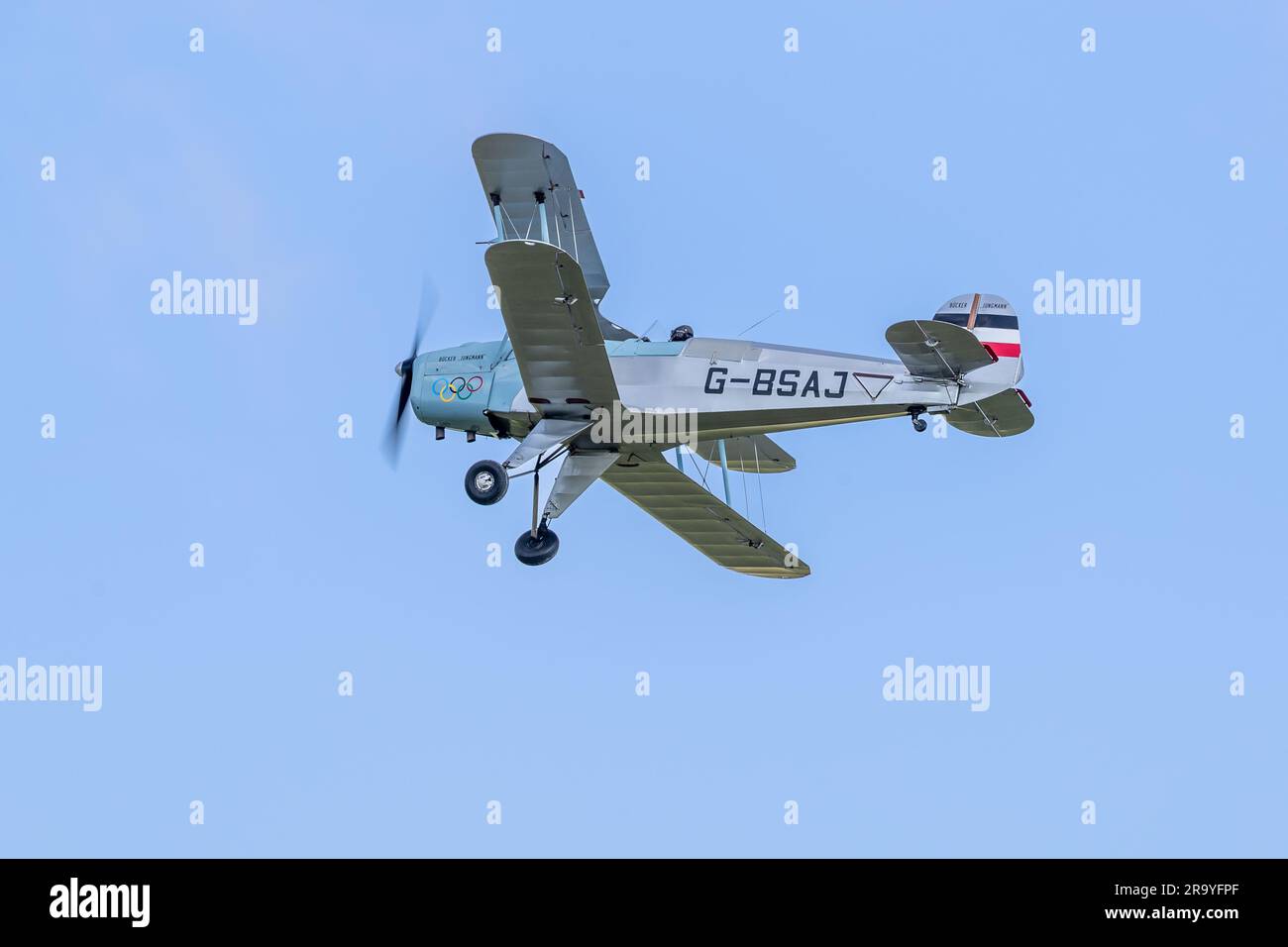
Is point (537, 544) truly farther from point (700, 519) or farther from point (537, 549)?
point (700, 519)

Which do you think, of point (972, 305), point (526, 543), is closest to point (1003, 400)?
point (972, 305)

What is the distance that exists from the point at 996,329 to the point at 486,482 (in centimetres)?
575

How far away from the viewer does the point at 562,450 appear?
19.8 metres

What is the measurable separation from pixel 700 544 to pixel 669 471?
1526 mm

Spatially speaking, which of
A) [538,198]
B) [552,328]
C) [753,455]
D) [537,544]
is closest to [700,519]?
[753,455]

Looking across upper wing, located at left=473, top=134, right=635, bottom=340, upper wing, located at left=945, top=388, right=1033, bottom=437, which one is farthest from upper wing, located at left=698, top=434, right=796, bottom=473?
upper wing, located at left=945, top=388, right=1033, bottom=437

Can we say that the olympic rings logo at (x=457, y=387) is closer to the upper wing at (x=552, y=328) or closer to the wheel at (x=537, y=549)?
the upper wing at (x=552, y=328)

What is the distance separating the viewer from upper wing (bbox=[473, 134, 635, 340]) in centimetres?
1952

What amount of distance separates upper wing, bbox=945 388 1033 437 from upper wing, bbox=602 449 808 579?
295cm

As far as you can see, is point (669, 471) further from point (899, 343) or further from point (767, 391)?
point (899, 343)

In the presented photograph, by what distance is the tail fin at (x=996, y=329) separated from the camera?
61.6 feet

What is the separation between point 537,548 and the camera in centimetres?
1952

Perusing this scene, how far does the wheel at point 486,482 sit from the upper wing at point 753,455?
3506mm

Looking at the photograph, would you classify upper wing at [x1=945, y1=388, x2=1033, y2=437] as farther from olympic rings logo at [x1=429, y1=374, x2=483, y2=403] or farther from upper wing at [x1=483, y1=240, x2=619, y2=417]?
olympic rings logo at [x1=429, y1=374, x2=483, y2=403]
